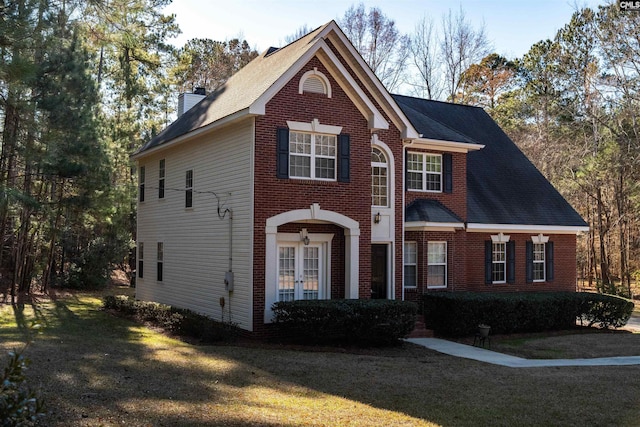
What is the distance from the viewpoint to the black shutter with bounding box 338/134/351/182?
670 inches

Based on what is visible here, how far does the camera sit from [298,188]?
16359mm

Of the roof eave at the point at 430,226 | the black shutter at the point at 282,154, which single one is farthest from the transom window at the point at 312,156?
the roof eave at the point at 430,226

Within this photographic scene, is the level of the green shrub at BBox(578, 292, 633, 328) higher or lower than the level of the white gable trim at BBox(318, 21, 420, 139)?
lower

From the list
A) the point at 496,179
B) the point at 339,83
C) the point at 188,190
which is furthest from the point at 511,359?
the point at 496,179

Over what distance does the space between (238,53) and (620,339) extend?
3390cm

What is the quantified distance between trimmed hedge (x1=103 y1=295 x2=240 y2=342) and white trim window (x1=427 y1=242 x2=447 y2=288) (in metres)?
7.37

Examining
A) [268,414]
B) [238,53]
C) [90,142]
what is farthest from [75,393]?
[238,53]

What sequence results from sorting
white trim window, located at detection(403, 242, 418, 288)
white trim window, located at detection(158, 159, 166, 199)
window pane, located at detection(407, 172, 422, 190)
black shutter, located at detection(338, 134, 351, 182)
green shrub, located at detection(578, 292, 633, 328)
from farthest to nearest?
1. white trim window, located at detection(158, 159, 166, 199)
2. green shrub, located at detection(578, 292, 633, 328)
3. window pane, located at detection(407, 172, 422, 190)
4. white trim window, located at detection(403, 242, 418, 288)
5. black shutter, located at detection(338, 134, 351, 182)

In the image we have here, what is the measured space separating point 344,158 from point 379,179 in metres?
2.11

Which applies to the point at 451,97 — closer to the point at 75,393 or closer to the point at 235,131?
the point at 235,131

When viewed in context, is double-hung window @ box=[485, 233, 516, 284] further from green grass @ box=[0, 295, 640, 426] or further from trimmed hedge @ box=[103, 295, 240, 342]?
trimmed hedge @ box=[103, 295, 240, 342]

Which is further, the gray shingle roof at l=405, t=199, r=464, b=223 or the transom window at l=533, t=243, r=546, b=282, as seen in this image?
the transom window at l=533, t=243, r=546, b=282

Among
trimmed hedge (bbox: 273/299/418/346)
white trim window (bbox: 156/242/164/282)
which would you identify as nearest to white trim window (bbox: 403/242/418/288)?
trimmed hedge (bbox: 273/299/418/346)

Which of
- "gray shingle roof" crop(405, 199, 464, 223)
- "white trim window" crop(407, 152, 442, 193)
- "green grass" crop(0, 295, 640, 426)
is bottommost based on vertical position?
"green grass" crop(0, 295, 640, 426)
